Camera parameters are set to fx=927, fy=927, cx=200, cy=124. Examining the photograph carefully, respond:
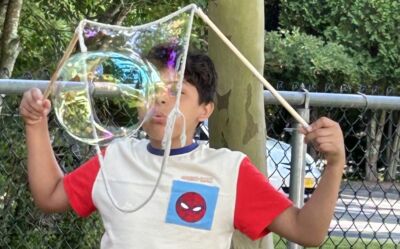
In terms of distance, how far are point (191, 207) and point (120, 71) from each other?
48cm

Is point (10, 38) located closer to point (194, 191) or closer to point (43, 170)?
point (43, 170)

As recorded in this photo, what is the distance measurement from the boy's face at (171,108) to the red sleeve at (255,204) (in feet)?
0.68

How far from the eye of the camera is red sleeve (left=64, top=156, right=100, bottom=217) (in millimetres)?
2846

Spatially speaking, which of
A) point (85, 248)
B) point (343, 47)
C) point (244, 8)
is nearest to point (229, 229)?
point (244, 8)

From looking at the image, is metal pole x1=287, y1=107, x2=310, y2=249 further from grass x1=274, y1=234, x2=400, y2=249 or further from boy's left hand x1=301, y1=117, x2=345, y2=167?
boy's left hand x1=301, y1=117, x2=345, y2=167

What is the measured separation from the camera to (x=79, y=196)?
2852 mm

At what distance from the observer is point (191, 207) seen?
270 cm

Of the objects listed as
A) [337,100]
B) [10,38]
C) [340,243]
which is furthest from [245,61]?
[10,38]

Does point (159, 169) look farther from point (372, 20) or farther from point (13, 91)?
point (372, 20)

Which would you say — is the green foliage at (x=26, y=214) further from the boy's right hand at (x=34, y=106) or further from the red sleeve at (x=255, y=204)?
the red sleeve at (x=255, y=204)

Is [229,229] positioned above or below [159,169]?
below

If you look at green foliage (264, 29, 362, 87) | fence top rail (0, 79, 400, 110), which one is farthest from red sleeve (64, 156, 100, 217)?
green foliage (264, 29, 362, 87)

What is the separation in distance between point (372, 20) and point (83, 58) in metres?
21.8

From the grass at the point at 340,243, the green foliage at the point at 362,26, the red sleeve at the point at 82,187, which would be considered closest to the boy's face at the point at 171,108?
the red sleeve at the point at 82,187
